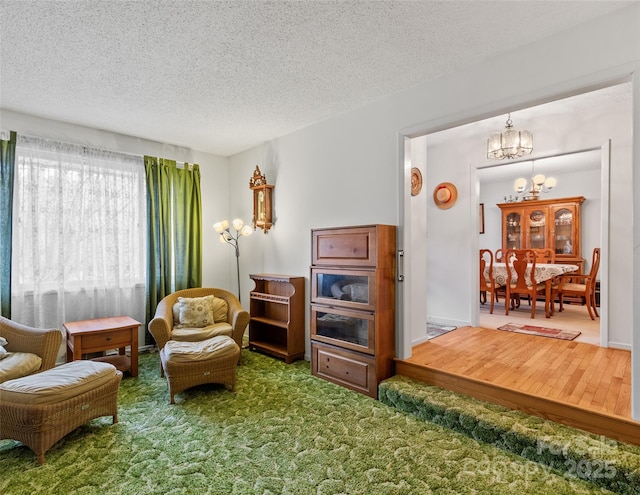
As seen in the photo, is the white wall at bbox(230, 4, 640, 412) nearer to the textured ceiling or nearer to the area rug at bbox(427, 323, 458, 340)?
the textured ceiling

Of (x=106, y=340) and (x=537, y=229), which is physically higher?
(x=537, y=229)

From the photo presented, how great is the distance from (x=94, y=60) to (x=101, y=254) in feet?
7.46

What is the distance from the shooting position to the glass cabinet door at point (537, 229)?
7.61 m

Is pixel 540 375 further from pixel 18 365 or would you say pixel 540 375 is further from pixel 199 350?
pixel 18 365

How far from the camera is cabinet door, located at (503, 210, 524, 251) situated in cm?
792

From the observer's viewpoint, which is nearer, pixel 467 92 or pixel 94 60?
pixel 94 60

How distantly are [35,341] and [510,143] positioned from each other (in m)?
4.76

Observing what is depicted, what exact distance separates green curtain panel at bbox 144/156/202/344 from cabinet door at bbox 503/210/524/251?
6.86 metres

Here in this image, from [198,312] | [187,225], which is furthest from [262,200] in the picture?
[198,312]

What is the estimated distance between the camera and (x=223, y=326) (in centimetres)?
370

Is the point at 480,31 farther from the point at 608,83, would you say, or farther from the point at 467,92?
the point at 608,83

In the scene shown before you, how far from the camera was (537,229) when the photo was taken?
7.68 m

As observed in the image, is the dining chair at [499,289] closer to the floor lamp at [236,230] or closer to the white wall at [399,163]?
the white wall at [399,163]

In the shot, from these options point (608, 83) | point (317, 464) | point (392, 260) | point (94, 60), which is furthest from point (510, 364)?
point (94, 60)
